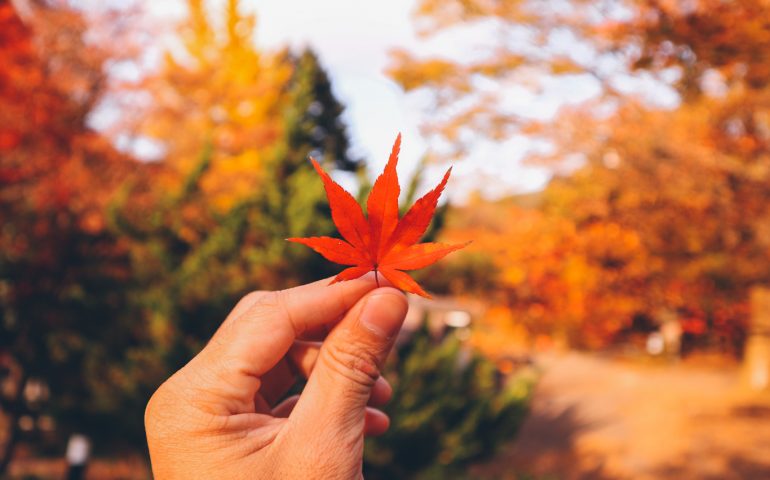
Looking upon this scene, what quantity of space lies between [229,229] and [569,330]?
53.3 ft

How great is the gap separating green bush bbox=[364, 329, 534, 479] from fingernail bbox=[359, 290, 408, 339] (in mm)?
3536

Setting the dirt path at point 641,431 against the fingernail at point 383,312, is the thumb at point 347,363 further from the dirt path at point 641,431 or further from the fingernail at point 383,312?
Result: the dirt path at point 641,431

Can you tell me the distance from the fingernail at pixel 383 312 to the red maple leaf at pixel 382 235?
12 centimetres

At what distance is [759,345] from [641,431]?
4848mm

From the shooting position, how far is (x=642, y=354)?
18719 mm

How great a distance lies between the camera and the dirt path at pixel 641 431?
28.5 ft

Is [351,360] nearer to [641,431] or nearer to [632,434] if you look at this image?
[632,434]

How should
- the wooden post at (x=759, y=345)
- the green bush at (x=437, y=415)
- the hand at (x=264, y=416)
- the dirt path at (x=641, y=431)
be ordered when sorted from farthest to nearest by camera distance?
the wooden post at (x=759, y=345) → the dirt path at (x=641, y=431) → the green bush at (x=437, y=415) → the hand at (x=264, y=416)

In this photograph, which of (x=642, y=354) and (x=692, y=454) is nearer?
(x=692, y=454)

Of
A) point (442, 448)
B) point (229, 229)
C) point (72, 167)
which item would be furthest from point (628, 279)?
point (72, 167)

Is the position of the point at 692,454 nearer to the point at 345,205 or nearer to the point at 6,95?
the point at 345,205

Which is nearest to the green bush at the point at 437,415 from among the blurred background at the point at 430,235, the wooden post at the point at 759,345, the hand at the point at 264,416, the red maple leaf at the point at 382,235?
the blurred background at the point at 430,235

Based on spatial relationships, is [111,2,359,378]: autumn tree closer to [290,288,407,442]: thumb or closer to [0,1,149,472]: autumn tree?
[0,1,149,472]: autumn tree

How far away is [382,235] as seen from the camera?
934mm
